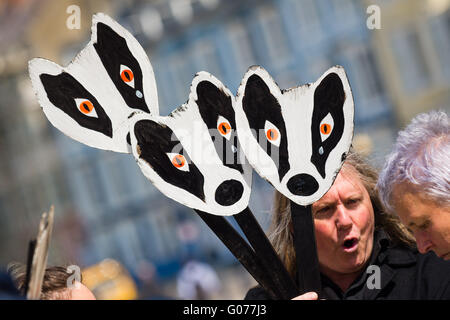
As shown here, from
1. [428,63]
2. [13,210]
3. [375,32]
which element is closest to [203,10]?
[375,32]

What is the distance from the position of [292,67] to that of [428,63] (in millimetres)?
4454

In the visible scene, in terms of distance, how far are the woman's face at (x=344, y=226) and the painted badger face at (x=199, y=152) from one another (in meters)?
0.36

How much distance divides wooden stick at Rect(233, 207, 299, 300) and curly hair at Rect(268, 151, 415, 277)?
375mm

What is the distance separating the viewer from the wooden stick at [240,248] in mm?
1950

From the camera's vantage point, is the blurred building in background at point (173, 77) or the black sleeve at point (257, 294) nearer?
the black sleeve at point (257, 294)

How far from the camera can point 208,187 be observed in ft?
6.38

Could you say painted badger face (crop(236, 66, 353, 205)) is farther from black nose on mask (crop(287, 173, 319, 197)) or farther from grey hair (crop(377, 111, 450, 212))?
grey hair (crop(377, 111, 450, 212))

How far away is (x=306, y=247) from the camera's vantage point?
196 centimetres

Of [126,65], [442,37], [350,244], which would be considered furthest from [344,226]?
[442,37]

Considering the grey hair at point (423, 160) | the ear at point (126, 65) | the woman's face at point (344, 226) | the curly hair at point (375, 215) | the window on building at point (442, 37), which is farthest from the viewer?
the window on building at point (442, 37)

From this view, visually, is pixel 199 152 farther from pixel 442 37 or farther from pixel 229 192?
pixel 442 37

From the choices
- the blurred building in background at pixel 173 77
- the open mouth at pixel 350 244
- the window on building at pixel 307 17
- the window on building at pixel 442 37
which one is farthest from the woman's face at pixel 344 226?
the window on building at pixel 307 17

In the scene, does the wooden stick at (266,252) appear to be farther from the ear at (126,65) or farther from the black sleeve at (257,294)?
the ear at (126,65)

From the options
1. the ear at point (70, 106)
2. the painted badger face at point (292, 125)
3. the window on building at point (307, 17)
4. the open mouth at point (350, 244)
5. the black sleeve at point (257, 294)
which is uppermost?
the window on building at point (307, 17)
